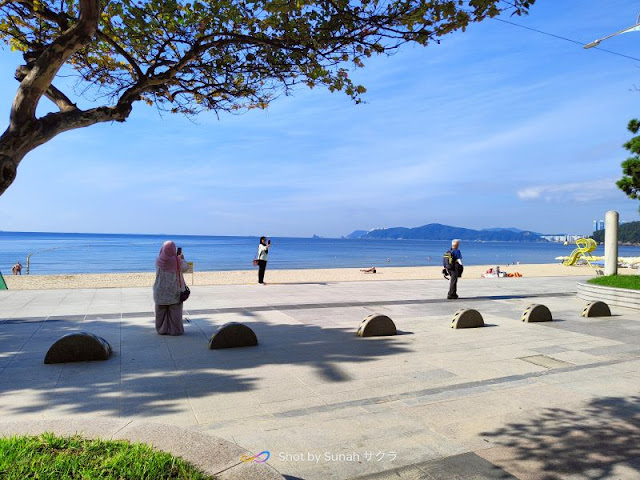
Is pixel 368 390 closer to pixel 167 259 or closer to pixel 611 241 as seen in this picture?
pixel 167 259

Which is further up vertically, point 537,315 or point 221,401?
point 537,315

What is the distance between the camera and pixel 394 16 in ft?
19.7

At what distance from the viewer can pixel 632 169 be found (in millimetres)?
13086

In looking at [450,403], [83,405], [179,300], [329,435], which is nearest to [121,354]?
[179,300]

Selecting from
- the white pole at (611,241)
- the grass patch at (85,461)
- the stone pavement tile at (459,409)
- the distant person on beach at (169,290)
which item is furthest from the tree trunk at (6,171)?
the white pole at (611,241)

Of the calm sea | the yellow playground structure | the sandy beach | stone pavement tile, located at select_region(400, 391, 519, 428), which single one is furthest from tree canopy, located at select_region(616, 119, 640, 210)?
the calm sea

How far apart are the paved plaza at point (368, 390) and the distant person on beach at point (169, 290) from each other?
0.89ft

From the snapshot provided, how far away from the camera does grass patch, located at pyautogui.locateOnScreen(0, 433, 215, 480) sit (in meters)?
2.65

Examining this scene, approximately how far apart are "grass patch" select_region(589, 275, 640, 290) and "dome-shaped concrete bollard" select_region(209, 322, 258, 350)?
1049 cm

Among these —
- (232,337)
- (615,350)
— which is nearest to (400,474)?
(232,337)

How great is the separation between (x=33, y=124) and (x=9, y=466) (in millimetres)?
3797

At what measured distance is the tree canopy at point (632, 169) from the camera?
13.0 m

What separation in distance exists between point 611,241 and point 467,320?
29.7 ft

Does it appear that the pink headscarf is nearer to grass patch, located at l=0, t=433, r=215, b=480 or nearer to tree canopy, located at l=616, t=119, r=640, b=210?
grass patch, located at l=0, t=433, r=215, b=480
